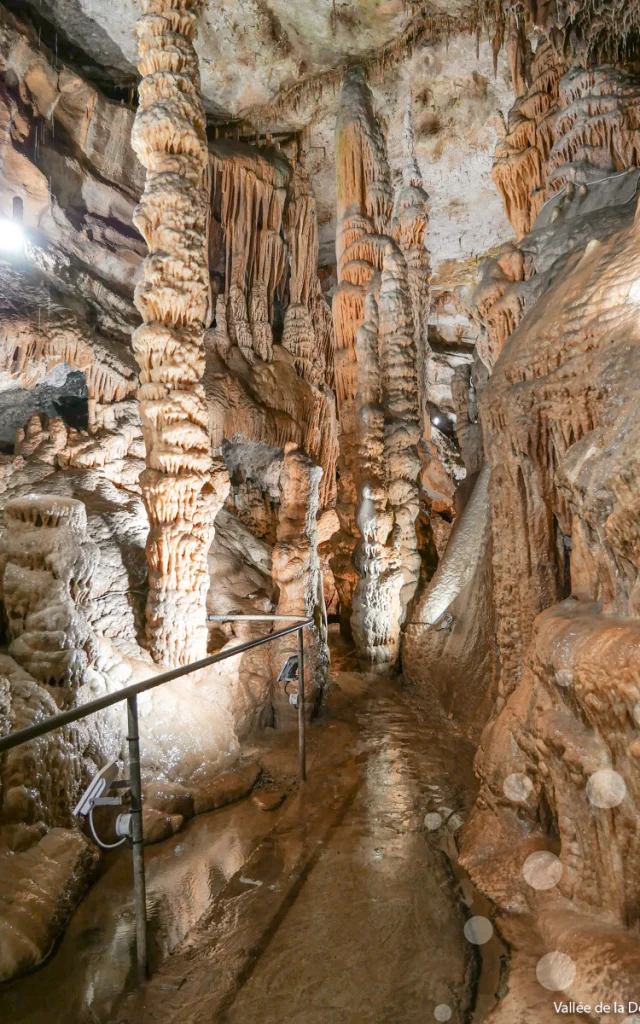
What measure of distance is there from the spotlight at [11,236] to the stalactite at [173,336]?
3811 millimetres

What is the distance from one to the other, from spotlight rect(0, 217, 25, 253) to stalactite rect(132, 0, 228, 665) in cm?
381

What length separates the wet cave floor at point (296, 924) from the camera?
6.71 ft

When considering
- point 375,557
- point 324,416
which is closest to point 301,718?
point 375,557

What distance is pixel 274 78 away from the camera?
31.4 ft

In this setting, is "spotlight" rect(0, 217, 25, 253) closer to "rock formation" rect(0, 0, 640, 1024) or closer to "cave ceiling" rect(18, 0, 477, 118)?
"rock formation" rect(0, 0, 640, 1024)

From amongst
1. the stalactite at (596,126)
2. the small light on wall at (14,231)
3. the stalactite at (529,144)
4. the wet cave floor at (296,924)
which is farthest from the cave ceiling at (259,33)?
the wet cave floor at (296,924)

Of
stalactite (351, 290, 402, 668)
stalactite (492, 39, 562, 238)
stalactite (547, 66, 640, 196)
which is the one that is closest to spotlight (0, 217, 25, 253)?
stalactite (351, 290, 402, 668)

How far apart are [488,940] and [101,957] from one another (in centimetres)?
155

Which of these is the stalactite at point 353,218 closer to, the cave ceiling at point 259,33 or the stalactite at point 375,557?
the cave ceiling at point 259,33

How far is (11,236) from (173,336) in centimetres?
495

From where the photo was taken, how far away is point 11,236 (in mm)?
8383

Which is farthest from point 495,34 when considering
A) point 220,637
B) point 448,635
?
point 220,637

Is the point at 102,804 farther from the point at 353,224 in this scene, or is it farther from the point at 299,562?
the point at 353,224

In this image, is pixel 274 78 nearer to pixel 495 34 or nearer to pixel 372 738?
pixel 495 34
